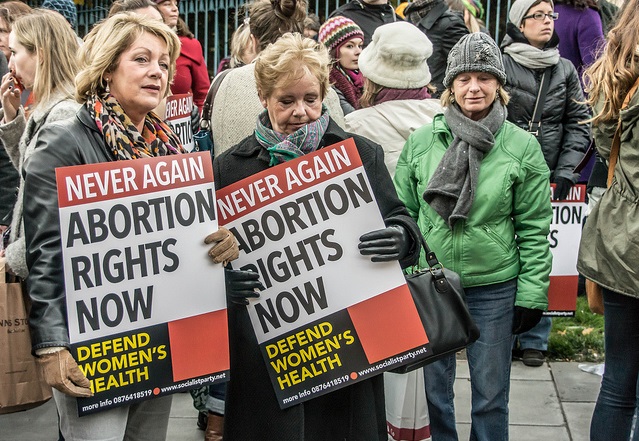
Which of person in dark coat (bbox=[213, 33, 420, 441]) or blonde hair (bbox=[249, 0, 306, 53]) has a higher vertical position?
blonde hair (bbox=[249, 0, 306, 53])

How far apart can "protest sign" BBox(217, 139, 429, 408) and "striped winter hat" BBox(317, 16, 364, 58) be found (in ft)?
9.49

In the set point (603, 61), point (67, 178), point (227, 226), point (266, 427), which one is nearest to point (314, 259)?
point (227, 226)

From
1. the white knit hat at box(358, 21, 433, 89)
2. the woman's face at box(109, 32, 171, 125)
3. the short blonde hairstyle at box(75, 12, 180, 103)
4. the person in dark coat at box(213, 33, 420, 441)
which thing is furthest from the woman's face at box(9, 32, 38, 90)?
the white knit hat at box(358, 21, 433, 89)

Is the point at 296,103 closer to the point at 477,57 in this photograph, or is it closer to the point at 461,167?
the point at 461,167

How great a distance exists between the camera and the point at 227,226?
10.4 feet

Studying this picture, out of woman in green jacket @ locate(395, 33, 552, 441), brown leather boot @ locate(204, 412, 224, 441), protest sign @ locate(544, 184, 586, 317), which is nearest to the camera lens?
woman in green jacket @ locate(395, 33, 552, 441)

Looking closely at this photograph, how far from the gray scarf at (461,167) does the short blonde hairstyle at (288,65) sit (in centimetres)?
94

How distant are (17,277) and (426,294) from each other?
1.60 meters

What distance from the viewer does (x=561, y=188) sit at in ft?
19.1

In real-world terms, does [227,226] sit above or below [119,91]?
below

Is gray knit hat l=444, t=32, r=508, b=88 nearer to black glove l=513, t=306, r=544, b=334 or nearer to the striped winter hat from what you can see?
black glove l=513, t=306, r=544, b=334

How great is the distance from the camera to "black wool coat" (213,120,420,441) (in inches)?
129

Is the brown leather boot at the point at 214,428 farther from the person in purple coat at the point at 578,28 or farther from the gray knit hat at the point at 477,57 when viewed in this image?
the person in purple coat at the point at 578,28

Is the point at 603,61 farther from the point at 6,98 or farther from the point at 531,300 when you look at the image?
the point at 6,98
